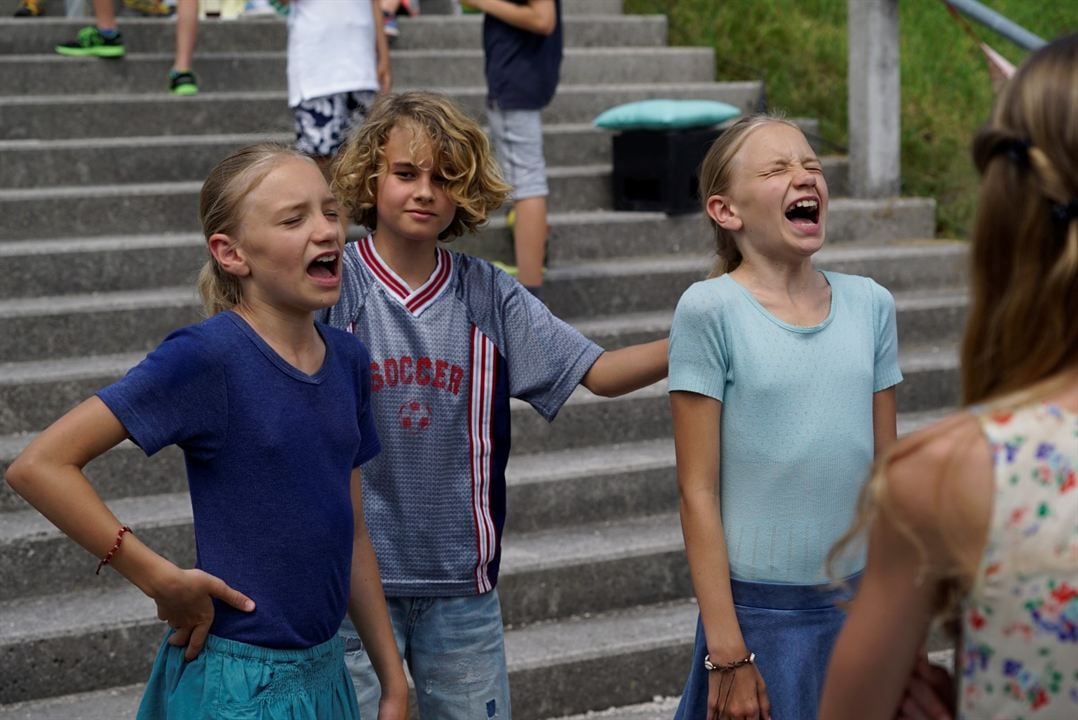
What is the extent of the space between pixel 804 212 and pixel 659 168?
4.00 meters

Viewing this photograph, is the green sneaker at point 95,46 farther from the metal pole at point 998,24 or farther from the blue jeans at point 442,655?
the blue jeans at point 442,655

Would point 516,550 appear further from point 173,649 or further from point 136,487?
point 173,649

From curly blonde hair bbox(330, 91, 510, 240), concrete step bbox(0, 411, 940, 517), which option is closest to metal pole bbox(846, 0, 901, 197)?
concrete step bbox(0, 411, 940, 517)

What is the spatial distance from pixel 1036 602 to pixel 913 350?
16.1 feet

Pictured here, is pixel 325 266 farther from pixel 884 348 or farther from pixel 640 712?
pixel 640 712

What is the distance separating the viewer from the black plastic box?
265 inches

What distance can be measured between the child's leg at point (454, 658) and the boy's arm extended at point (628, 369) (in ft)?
1.64

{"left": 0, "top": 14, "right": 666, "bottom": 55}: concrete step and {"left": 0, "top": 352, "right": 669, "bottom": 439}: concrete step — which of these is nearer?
{"left": 0, "top": 352, "right": 669, "bottom": 439}: concrete step

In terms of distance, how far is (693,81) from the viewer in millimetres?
8008

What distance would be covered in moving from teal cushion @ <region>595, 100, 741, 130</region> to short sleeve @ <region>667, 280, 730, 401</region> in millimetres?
4154

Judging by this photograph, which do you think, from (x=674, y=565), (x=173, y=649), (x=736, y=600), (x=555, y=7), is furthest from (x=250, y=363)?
(x=555, y=7)

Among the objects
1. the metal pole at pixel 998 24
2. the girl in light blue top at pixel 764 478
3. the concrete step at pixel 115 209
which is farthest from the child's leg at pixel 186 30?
the girl in light blue top at pixel 764 478

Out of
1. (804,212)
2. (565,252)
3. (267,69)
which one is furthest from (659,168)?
(804,212)

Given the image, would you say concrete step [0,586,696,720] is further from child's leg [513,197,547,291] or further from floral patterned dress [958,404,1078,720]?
floral patterned dress [958,404,1078,720]
